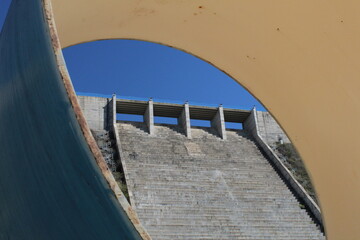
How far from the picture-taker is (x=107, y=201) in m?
1.18

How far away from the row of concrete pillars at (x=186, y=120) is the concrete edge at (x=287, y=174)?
4.68 feet

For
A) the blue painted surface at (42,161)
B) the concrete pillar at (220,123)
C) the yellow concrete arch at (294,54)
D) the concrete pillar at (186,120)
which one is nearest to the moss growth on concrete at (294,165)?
the concrete pillar at (220,123)

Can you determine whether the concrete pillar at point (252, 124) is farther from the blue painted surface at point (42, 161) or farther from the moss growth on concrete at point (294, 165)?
the blue painted surface at point (42, 161)

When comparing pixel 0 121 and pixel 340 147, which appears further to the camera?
pixel 340 147

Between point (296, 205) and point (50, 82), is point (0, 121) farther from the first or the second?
point (296, 205)

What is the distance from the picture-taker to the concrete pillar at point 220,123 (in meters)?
21.8

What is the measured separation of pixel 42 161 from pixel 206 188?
1567cm

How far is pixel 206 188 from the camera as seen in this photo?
16.8m

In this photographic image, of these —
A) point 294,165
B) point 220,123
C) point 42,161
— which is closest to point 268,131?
point 220,123

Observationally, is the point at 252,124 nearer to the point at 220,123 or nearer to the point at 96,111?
the point at 220,123

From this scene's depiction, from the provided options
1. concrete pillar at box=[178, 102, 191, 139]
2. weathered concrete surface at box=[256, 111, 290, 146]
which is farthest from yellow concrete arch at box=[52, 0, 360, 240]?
weathered concrete surface at box=[256, 111, 290, 146]

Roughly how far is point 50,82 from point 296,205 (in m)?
16.0

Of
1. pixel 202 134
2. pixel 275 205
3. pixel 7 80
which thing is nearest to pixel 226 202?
pixel 275 205

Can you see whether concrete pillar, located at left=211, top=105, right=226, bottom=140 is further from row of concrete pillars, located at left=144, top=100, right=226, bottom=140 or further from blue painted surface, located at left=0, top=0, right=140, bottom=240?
blue painted surface, located at left=0, top=0, right=140, bottom=240
